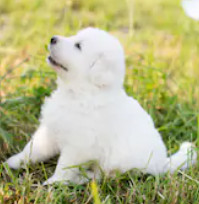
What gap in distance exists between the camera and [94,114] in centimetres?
269

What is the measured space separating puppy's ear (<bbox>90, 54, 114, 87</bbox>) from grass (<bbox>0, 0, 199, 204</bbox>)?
60cm

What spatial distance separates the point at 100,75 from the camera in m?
2.68

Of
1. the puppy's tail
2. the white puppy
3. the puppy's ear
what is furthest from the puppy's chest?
the puppy's tail

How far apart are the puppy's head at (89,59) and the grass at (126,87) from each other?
0.62 m

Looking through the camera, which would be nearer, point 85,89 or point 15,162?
point 85,89

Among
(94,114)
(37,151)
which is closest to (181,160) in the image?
(94,114)

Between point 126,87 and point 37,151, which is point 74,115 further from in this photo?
point 126,87

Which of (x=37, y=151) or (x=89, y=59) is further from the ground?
(x=89, y=59)

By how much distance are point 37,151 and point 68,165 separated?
1.04 feet

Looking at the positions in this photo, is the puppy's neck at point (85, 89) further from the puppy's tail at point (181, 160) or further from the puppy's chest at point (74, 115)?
the puppy's tail at point (181, 160)

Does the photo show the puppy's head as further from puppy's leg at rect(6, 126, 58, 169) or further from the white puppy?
puppy's leg at rect(6, 126, 58, 169)

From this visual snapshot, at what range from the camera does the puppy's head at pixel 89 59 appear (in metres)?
2.69

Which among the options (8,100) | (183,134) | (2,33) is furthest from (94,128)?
(2,33)

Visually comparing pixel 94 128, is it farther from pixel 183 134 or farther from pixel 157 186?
pixel 183 134
